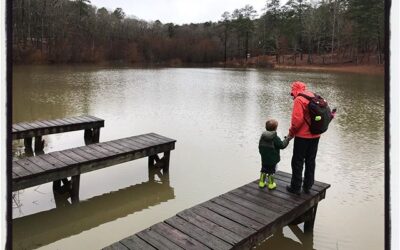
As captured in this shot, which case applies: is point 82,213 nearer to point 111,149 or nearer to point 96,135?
point 111,149

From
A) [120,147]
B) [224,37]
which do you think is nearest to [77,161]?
[120,147]

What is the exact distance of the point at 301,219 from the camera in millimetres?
5273

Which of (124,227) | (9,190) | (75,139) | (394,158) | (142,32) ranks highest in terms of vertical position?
(142,32)

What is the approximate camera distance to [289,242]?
495 centimetres

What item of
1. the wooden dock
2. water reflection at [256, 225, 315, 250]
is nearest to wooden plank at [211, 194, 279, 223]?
the wooden dock

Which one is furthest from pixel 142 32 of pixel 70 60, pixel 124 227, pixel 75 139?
pixel 124 227

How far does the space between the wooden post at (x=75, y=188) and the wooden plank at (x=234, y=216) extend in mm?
2558

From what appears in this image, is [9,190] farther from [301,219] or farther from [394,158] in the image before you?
Answer: [301,219]

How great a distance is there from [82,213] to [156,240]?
8.37 ft

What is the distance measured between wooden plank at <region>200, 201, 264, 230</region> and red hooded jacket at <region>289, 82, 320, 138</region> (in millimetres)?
1260

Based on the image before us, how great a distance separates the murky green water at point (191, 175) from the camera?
202 inches

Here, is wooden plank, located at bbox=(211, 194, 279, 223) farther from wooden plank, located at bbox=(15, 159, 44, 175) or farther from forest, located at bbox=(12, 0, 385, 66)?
forest, located at bbox=(12, 0, 385, 66)

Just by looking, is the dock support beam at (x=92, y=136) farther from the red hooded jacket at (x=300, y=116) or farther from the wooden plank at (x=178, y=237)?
the red hooded jacket at (x=300, y=116)

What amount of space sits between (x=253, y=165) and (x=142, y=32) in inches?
2337
